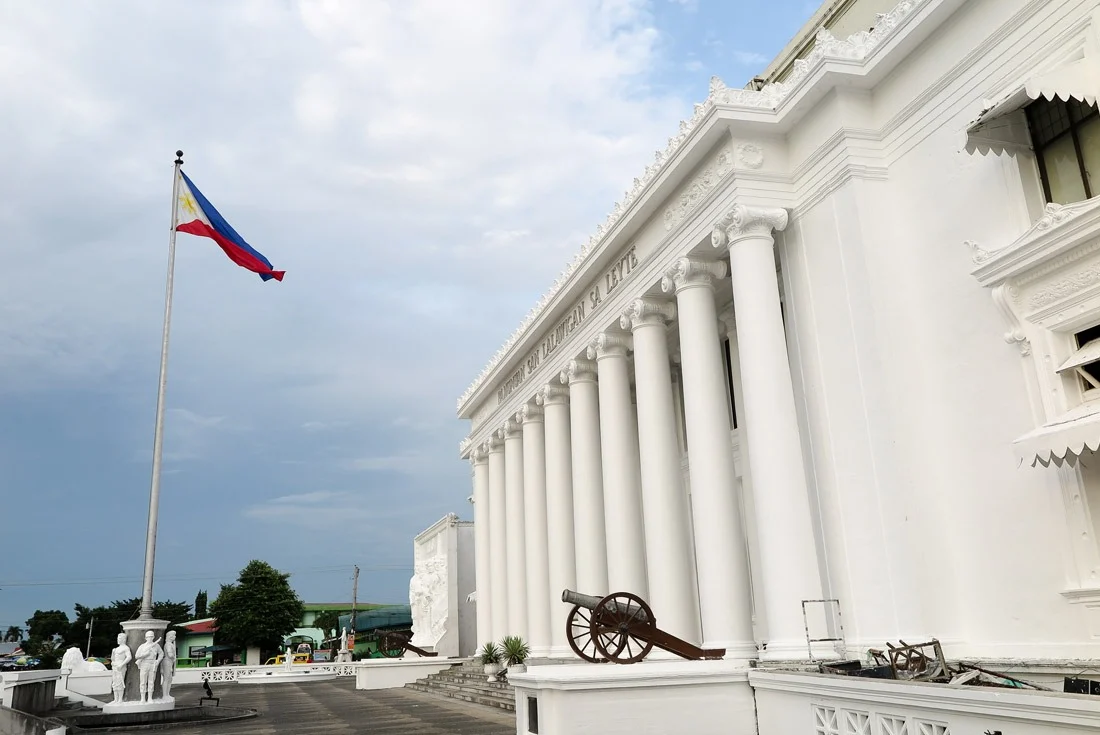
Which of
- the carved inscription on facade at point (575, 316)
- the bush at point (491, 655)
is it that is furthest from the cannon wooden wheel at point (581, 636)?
the carved inscription on facade at point (575, 316)

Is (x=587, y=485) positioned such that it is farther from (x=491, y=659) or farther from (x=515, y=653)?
(x=491, y=659)

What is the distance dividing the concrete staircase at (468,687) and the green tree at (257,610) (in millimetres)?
31017

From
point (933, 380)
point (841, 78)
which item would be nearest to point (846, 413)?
point (933, 380)

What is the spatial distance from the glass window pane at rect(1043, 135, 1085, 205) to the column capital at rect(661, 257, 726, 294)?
5.57 meters

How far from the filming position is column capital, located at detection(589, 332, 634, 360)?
1877 cm

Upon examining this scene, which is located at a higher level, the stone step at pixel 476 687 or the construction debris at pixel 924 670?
the construction debris at pixel 924 670

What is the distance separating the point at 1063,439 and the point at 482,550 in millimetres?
22808

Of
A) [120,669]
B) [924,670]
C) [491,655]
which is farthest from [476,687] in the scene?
[924,670]

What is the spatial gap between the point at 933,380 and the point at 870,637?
353cm

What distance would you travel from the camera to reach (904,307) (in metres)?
12.0

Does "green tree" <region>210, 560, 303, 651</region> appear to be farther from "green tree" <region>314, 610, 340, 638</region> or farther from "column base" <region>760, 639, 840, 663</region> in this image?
"column base" <region>760, 639, 840, 663</region>

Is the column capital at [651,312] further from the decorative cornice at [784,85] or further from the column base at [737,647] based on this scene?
the column base at [737,647]

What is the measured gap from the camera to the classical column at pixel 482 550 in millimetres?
29266

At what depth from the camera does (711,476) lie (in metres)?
14.1
